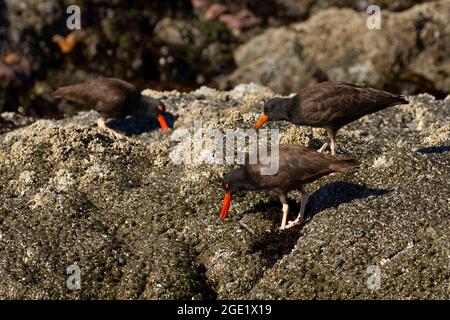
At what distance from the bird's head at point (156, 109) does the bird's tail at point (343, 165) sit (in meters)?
5.97

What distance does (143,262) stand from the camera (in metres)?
10.4

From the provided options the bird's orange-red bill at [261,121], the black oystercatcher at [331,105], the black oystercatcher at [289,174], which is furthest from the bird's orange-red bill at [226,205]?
the bird's orange-red bill at [261,121]

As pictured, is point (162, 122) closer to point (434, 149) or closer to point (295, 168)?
point (295, 168)

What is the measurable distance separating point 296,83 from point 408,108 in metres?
6.23

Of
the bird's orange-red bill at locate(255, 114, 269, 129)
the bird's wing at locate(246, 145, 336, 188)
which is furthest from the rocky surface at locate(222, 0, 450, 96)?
the bird's wing at locate(246, 145, 336, 188)

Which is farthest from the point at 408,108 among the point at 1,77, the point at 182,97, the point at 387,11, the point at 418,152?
the point at 1,77

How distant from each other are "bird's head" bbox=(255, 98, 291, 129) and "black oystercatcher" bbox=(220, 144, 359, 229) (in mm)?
1406

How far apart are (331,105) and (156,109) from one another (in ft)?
16.9

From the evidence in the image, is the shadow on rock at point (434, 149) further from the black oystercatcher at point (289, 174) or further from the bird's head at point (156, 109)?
the bird's head at point (156, 109)

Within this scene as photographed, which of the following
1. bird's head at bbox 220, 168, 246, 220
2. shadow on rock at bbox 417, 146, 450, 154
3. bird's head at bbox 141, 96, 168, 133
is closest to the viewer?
bird's head at bbox 220, 168, 246, 220

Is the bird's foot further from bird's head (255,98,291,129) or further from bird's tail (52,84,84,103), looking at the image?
bird's tail (52,84,84,103)

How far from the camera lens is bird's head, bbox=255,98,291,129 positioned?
1235cm

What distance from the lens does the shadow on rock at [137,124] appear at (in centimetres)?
1622

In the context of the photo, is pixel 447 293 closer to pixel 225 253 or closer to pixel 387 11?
pixel 225 253
